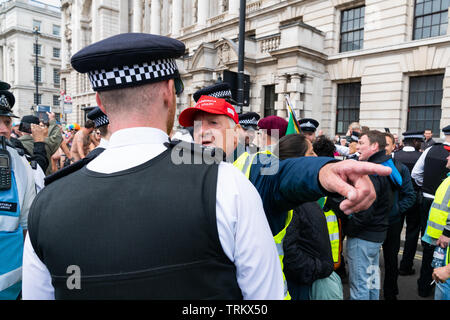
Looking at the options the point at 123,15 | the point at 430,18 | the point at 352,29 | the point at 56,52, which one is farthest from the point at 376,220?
the point at 56,52

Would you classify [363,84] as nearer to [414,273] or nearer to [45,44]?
[414,273]

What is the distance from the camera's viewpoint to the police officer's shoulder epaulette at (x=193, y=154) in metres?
1.17

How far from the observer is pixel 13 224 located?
2.49 m

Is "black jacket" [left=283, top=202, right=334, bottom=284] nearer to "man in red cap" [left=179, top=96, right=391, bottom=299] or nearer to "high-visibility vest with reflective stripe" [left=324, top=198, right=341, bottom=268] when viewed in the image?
"man in red cap" [left=179, top=96, right=391, bottom=299]

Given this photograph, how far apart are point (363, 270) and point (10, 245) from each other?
145 inches

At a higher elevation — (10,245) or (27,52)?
(27,52)

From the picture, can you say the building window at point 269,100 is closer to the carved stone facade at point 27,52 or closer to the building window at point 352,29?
the building window at point 352,29

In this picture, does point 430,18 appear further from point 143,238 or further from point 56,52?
point 56,52

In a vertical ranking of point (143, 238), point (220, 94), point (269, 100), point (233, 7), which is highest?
point (233, 7)

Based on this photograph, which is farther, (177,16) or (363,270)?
(177,16)

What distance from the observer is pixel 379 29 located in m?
13.2

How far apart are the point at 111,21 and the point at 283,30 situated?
2666 cm

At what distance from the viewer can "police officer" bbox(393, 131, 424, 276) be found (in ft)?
17.4

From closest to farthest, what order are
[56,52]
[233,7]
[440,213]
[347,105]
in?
[440,213] < [347,105] < [233,7] < [56,52]
